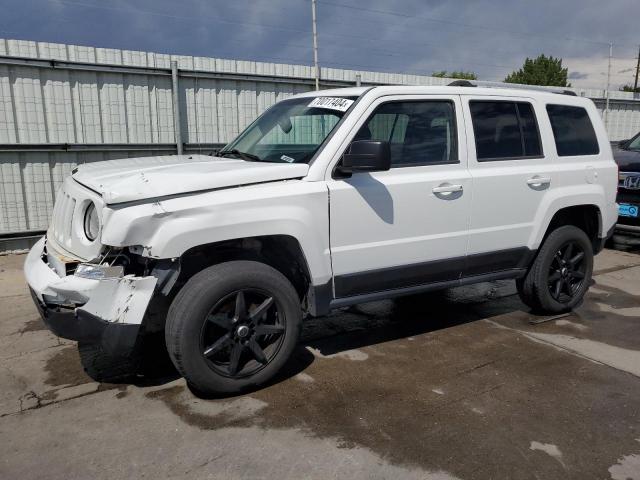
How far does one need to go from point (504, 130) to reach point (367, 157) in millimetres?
1613

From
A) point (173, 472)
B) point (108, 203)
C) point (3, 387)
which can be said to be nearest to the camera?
point (173, 472)

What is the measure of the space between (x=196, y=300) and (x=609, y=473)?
2.33m

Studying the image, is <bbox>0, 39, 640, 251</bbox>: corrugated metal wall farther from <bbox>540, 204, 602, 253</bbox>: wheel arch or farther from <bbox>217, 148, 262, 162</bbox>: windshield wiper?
<bbox>540, 204, 602, 253</bbox>: wheel arch

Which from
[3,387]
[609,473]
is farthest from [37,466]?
[609,473]

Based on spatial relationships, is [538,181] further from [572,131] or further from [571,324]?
[571,324]

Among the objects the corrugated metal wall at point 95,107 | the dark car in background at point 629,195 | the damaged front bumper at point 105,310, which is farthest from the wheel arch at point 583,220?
the corrugated metal wall at point 95,107

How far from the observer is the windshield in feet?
12.3

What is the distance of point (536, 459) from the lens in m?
2.75

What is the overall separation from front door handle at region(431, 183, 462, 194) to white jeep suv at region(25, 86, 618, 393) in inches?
0.4

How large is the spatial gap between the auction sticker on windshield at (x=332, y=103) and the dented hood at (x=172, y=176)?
61cm

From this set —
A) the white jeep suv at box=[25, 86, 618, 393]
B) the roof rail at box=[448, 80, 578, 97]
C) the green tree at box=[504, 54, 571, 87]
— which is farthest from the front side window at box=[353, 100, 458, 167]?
the green tree at box=[504, 54, 571, 87]

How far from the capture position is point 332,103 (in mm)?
3920

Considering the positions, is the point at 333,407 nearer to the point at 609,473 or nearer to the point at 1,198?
the point at 609,473

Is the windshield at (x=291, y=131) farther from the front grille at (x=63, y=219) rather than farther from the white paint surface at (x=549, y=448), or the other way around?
the white paint surface at (x=549, y=448)
